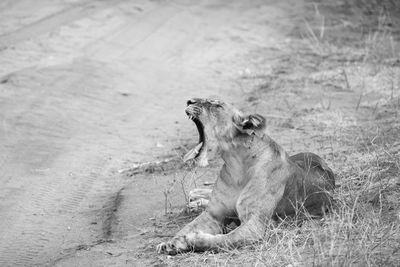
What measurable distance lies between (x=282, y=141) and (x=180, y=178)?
158 cm

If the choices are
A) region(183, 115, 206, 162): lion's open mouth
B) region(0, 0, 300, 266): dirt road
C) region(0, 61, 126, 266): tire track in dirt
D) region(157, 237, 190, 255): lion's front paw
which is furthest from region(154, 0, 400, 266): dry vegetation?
region(0, 61, 126, 266): tire track in dirt

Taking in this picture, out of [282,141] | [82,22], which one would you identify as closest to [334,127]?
[282,141]

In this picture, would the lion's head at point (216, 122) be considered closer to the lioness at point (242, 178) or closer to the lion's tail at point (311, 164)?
the lioness at point (242, 178)

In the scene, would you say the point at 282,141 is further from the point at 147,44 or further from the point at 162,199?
the point at 147,44

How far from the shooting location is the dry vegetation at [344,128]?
16.6 feet

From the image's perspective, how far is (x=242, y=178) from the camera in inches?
228

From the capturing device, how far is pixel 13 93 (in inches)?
404

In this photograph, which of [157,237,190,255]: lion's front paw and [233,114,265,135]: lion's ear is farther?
[233,114,265,135]: lion's ear

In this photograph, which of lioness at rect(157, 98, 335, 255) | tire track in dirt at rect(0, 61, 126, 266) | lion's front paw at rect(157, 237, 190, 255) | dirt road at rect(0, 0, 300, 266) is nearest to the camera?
lion's front paw at rect(157, 237, 190, 255)

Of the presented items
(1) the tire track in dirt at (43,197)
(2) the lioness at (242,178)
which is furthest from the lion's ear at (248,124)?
(1) the tire track in dirt at (43,197)

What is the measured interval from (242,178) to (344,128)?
10.8 feet

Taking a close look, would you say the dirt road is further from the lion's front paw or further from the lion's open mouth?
the lion's open mouth

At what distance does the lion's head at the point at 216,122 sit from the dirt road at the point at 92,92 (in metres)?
1.20

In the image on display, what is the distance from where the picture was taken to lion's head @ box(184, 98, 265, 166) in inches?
224
